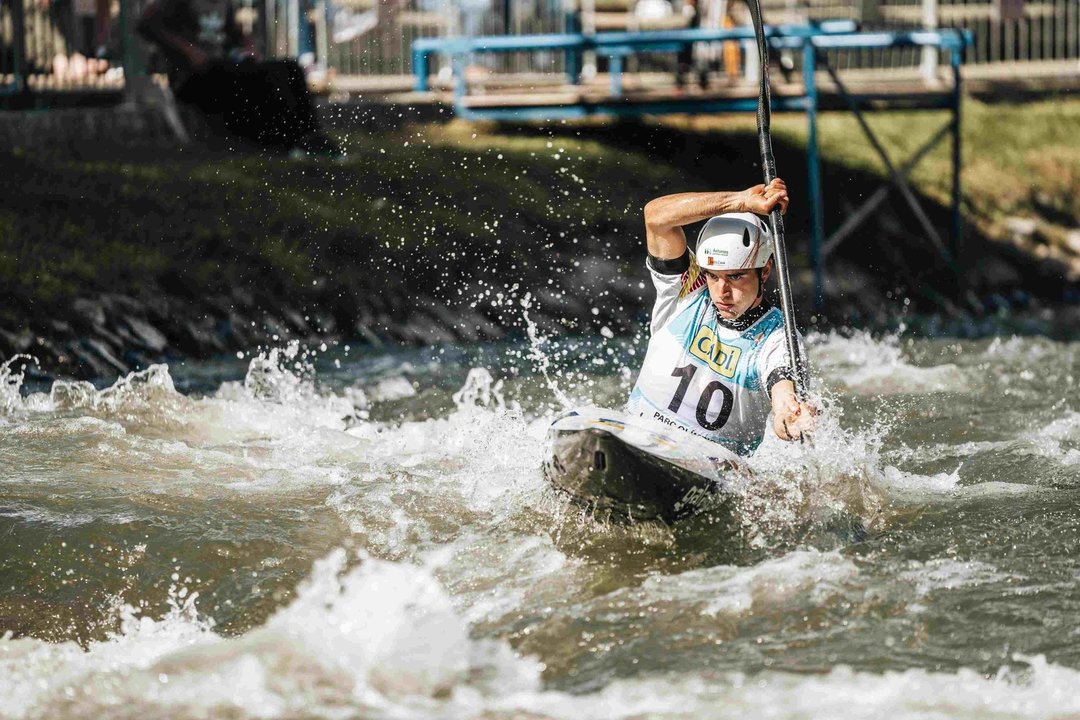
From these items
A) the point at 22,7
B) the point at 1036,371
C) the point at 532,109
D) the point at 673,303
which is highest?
the point at 22,7

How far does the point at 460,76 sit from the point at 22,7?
16.3 feet

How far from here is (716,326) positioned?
7281 mm

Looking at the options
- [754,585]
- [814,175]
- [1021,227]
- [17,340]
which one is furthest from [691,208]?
[1021,227]

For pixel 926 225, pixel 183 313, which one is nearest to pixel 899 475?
pixel 183 313

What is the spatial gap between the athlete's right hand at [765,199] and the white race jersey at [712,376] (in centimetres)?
58

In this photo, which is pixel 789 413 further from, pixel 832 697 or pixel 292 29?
pixel 292 29

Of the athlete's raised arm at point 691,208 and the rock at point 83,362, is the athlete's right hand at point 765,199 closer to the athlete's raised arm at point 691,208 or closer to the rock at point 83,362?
the athlete's raised arm at point 691,208

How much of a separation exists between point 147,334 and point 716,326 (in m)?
7.07

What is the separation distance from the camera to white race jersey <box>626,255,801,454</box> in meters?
7.14

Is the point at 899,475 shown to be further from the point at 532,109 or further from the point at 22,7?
the point at 22,7

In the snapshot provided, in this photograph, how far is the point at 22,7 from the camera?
16297 millimetres

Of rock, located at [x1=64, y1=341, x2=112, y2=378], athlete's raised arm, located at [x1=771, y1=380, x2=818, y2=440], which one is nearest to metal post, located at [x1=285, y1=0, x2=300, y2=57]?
rock, located at [x1=64, y1=341, x2=112, y2=378]

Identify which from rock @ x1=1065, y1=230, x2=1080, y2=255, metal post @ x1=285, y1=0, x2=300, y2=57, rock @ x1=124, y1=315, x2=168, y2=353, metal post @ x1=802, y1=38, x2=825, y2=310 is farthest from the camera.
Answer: metal post @ x1=285, y1=0, x2=300, y2=57

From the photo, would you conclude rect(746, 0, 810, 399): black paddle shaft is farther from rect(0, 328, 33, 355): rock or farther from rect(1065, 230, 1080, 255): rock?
rect(1065, 230, 1080, 255): rock
